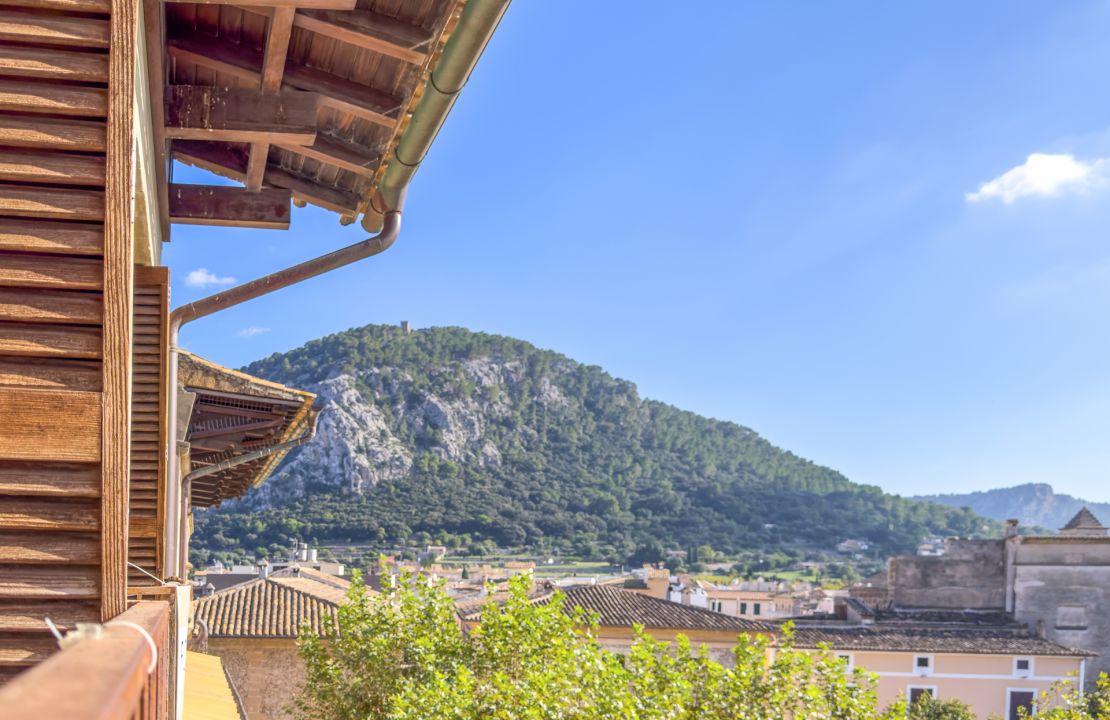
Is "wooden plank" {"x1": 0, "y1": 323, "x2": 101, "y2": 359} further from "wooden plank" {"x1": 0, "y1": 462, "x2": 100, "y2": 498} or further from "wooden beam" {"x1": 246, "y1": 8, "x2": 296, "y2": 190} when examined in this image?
"wooden beam" {"x1": 246, "y1": 8, "x2": 296, "y2": 190}

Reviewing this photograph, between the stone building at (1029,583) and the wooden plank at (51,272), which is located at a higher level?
the wooden plank at (51,272)

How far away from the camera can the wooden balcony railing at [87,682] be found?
81 centimetres

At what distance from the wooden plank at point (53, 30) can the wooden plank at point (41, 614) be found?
1354 mm

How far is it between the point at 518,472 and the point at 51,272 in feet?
343

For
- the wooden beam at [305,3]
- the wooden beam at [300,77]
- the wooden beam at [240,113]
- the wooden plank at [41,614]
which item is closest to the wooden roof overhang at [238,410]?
the wooden beam at [240,113]

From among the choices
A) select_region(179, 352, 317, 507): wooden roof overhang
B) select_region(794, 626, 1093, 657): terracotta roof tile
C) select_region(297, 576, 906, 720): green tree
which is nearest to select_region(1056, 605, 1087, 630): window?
select_region(794, 626, 1093, 657): terracotta roof tile

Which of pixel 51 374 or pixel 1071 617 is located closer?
pixel 51 374

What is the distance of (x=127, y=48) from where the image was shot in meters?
2.56

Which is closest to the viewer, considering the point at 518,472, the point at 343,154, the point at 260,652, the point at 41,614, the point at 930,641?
the point at 41,614

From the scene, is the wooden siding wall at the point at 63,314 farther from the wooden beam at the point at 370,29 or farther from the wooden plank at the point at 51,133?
the wooden beam at the point at 370,29

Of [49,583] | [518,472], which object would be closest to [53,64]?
[49,583]

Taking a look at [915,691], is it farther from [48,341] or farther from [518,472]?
[518,472]

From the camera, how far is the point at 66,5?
8.34 ft

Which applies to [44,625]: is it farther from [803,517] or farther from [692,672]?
[803,517]
